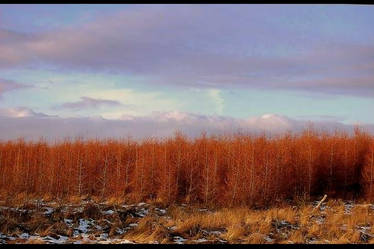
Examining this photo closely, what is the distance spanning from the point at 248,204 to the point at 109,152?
9.57m

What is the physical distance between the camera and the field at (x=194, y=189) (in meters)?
14.4

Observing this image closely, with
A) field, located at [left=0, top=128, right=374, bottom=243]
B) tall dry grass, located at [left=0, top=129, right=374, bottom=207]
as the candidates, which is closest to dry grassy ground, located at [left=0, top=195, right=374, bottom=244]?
field, located at [left=0, top=128, right=374, bottom=243]

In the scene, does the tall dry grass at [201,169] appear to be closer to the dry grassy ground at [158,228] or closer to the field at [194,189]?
the field at [194,189]

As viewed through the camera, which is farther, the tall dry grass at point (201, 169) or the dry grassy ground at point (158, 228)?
the tall dry grass at point (201, 169)

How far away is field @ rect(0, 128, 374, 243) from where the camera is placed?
14.4m

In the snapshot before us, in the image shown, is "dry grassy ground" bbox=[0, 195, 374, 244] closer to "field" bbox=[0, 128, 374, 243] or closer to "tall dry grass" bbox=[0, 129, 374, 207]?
"field" bbox=[0, 128, 374, 243]

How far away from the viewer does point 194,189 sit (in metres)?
24.2

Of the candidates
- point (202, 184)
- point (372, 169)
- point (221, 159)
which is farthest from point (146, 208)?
point (372, 169)

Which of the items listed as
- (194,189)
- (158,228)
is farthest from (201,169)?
(158,228)

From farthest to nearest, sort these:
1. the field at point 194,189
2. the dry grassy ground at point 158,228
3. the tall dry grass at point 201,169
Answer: the tall dry grass at point 201,169, the field at point 194,189, the dry grassy ground at point 158,228

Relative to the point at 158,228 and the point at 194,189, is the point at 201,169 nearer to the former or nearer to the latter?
the point at 194,189

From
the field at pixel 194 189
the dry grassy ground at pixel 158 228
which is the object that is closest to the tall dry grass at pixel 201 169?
the field at pixel 194 189

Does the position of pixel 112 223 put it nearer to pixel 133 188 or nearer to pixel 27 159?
pixel 133 188

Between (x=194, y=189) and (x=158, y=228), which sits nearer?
(x=158, y=228)
